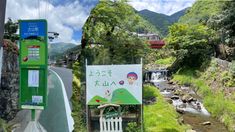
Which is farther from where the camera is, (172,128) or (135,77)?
(172,128)

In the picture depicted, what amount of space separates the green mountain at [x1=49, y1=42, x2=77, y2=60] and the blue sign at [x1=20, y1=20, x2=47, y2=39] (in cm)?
22

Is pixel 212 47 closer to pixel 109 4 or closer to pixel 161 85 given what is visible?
pixel 161 85

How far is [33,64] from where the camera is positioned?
10.4ft

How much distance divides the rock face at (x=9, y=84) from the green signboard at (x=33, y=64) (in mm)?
720

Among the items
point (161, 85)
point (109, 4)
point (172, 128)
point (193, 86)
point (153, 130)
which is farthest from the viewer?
point (161, 85)

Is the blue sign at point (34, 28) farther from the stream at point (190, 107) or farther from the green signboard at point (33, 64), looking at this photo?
the stream at point (190, 107)

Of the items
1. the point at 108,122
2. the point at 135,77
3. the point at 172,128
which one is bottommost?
the point at 172,128

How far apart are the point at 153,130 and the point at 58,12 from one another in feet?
8.82

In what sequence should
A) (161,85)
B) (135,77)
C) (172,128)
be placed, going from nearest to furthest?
1. (135,77)
2. (172,128)
3. (161,85)

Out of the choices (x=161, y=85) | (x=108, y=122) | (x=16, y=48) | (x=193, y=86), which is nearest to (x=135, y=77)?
(x=108, y=122)

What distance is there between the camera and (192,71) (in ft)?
42.6

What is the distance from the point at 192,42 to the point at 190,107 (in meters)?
4.25

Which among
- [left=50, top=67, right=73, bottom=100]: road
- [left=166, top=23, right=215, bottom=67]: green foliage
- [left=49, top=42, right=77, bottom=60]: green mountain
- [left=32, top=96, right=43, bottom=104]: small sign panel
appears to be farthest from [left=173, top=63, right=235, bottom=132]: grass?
[left=32, top=96, right=43, bottom=104]: small sign panel

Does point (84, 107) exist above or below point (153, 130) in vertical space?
above
